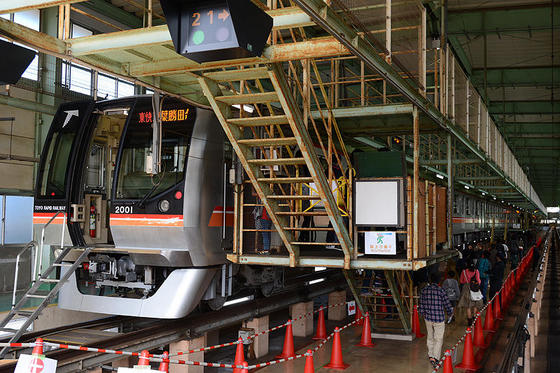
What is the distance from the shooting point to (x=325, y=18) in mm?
5277

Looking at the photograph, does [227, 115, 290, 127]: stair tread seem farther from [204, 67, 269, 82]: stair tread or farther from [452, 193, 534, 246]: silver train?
[452, 193, 534, 246]: silver train

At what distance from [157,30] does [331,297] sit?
33.9 ft

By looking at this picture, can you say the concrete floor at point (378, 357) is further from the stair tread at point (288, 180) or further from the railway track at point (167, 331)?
the stair tread at point (288, 180)

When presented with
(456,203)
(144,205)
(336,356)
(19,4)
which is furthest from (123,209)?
(456,203)

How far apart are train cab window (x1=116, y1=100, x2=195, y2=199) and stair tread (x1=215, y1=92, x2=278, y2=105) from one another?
1441mm

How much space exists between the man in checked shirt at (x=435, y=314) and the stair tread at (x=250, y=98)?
4.26 meters

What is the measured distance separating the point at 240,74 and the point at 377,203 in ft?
9.93

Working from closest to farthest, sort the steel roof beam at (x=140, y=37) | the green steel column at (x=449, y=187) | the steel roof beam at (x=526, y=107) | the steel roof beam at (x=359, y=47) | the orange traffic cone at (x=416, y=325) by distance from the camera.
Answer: the steel roof beam at (x=359, y=47) < the steel roof beam at (x=140, y=37) < the green steel column at (x=449, y=187) < the orange traffic cone at (x=416, y=325) < the steel roof beam at (x=526, y=107)

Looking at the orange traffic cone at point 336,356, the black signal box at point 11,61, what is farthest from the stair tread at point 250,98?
the orange traffic cone at point 336,356

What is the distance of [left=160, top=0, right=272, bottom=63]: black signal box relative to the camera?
4910 mm

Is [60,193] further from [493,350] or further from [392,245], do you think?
[493,350]

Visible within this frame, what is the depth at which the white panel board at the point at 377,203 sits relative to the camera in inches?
335

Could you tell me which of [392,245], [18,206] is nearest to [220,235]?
[392,245]

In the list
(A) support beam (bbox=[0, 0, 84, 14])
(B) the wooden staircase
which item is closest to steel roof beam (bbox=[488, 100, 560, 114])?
(B) the wooden staircase
